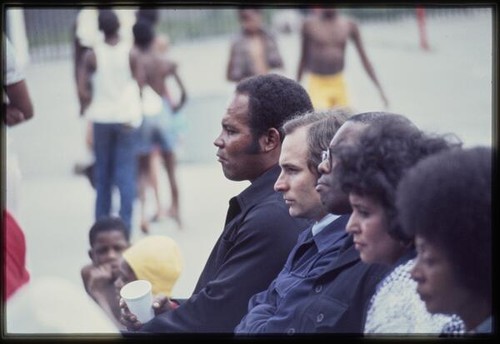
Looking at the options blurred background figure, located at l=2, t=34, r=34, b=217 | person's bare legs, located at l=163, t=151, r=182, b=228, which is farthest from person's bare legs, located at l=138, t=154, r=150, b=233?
blurred background figure, located at l=2, t=34, r=34, b=217

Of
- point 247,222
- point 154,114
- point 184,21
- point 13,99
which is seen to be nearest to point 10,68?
point 13,99

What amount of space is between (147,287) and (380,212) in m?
1.01

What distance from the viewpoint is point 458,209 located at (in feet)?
8.26

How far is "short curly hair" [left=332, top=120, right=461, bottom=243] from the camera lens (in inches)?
107

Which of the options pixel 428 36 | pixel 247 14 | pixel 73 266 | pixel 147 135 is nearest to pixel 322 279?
pixel 73 266

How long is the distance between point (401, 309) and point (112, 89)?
401 cm

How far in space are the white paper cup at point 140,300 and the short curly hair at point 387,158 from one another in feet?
3.06

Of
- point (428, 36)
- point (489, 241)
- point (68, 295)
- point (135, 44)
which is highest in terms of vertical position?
point (68, 295)

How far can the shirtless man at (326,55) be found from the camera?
7316 mm

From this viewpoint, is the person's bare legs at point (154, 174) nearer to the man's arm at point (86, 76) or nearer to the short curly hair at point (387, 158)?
the man's arm at point (86, 76)

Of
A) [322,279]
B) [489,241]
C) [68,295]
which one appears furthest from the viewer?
[322,279]

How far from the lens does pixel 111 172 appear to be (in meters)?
6.37

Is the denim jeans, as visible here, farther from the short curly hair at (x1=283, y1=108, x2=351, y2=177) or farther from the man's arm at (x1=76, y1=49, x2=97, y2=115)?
the short curly hair at (x1=283, y1=108, x2=351, y2=177)

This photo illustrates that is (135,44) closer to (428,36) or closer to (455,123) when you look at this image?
(455,123)
